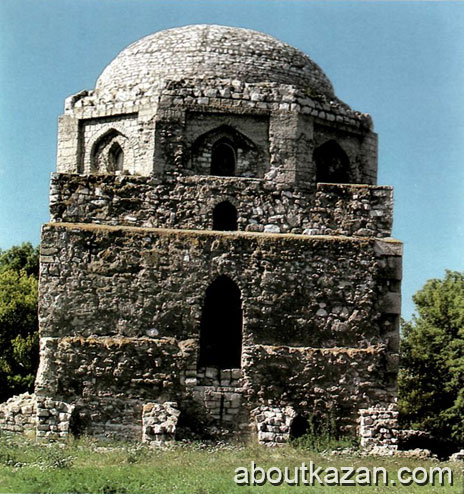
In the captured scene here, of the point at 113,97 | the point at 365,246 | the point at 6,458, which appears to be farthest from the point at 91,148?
the point at 6,458

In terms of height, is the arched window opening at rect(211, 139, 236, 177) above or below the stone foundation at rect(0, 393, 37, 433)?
above

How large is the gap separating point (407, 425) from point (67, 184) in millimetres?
12872

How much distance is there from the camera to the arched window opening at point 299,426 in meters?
14.8

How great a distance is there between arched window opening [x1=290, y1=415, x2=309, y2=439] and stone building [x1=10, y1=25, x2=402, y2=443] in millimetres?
28

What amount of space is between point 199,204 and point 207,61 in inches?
123

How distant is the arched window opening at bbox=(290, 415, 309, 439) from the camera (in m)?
14.8

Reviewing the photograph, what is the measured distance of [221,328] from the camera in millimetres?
15320

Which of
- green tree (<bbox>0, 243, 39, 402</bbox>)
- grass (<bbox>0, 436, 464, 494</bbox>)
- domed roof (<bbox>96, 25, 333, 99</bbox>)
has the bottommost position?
grass (<bbox>0, 436, 464, 494</bbox>)

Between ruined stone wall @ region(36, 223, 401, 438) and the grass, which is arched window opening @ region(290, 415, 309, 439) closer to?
ruined stone wall @ region(36, 223, 401, 438)

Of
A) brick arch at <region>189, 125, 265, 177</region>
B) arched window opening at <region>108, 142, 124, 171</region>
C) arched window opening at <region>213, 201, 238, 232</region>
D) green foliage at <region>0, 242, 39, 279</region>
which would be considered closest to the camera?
arched window opening at <region>213, 201, 238, 232</region>

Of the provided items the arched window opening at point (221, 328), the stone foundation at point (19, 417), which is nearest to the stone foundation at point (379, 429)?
the arched window opening at point (221, 328)

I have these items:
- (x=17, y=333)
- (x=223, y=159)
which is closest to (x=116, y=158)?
(x=223, y=159)

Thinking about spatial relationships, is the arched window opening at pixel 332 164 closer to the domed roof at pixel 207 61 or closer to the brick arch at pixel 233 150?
the domed roof at pixel 207 61

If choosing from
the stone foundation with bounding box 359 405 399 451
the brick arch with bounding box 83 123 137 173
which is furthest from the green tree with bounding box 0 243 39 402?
the stone foundation with bounding box 359 405 399 451
